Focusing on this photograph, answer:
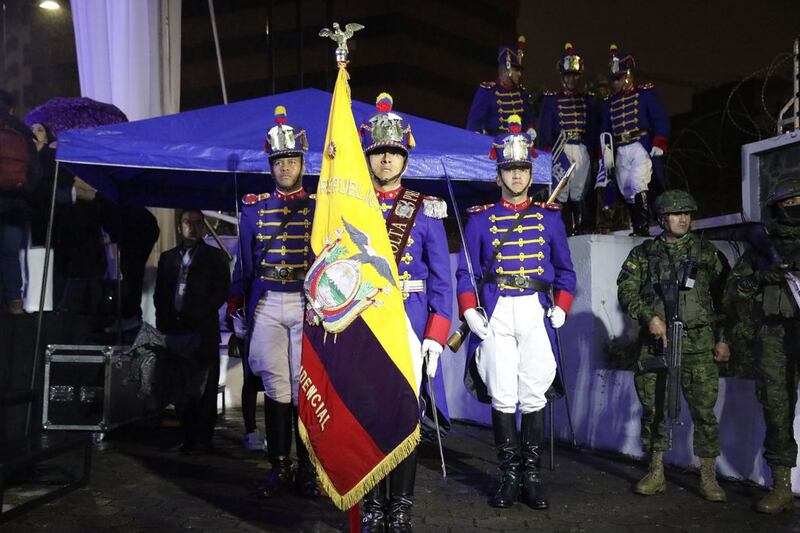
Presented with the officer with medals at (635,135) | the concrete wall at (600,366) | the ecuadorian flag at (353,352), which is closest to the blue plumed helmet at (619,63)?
the officer with medals at (635,135)

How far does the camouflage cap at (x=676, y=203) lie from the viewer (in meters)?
6.15

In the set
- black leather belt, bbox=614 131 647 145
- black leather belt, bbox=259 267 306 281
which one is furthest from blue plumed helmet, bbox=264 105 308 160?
black leather belt, bbox=614 131 647 145

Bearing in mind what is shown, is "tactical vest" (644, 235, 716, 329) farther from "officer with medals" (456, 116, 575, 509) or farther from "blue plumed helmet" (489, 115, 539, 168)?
"blue plumed helmet" (489, 115, 539, 168)

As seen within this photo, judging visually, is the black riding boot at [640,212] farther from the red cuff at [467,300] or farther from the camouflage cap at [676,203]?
the red cuff at [467,300]

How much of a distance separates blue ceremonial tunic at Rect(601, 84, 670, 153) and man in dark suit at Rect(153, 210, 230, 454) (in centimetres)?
494

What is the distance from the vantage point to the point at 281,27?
58.6m

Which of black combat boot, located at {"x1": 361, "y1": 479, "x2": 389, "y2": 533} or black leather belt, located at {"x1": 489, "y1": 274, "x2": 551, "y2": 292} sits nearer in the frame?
black combat boot, located at {"x1": 361, "y1": 479, "x2": 389, "y2": 533}

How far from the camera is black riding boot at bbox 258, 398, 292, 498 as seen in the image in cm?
604

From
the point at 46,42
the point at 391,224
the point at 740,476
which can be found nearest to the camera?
the point at 391,224

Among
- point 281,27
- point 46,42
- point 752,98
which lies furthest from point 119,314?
point 281,27

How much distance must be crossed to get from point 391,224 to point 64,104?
17.3ft

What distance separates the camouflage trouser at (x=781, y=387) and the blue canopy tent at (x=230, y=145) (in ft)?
8.00

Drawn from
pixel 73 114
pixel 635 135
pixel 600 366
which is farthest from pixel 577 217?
pixel 73 114

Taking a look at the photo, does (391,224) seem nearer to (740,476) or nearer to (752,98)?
(740,476)
